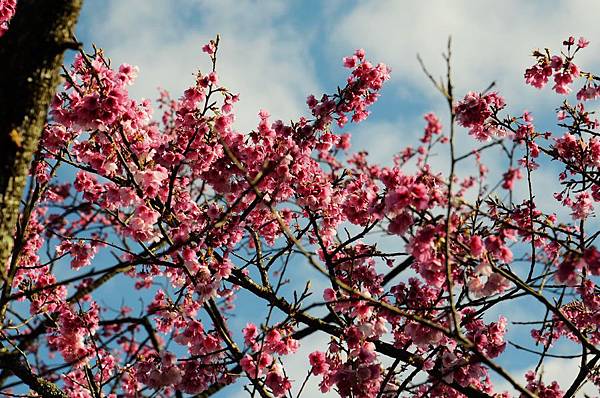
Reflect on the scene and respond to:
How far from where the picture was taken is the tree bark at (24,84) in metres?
3.06

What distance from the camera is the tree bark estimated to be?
10.0 ft

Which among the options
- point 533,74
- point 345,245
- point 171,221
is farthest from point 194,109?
point 533,74

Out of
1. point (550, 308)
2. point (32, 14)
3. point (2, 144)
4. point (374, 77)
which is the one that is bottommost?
point (550, 308)

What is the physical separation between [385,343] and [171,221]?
2513mm

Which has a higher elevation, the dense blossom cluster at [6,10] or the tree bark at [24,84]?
the dense blossom cluster at [6,10]

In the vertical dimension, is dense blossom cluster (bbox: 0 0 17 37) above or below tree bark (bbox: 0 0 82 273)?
above

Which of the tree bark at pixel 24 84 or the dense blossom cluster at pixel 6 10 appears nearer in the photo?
the tree bark at pixel 24 84

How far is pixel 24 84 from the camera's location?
3080 mm

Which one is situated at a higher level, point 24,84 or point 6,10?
point 6,10

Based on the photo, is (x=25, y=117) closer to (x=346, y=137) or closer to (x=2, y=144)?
(x=2, y=144)

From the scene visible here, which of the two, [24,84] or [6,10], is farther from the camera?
[6,10]

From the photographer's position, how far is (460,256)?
4.42m

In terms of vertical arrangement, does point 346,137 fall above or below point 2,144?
above

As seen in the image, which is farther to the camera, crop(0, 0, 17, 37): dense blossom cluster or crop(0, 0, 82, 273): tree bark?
crop(0, 0, 17, 37): dense blossom cluster
